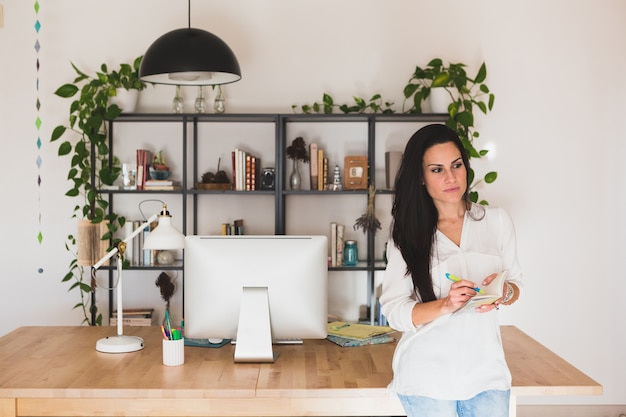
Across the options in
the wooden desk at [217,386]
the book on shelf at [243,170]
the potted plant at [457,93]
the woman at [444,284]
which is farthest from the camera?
the book on shelf at [243,170]

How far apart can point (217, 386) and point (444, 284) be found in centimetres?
87

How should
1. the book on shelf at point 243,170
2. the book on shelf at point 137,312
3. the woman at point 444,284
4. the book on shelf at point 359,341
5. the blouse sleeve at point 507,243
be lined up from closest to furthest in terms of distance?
the woman at point 444,284, the blouse sleeve at point 507,243, the book on shelf at point 359,341, the book on shelf at point 243,170, the book on shelf at point 137,312

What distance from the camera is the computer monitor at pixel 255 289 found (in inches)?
108

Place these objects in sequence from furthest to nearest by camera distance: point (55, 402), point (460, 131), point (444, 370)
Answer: point (460, 131), point (55, 402), point (444, 370)

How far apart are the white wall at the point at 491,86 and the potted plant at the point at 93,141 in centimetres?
19

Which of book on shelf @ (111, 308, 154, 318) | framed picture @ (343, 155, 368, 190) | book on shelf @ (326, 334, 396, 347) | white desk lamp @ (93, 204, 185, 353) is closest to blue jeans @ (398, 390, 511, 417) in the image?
book on shelf @ (326, 334, 396, 347)

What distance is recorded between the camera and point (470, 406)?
2.18 meters

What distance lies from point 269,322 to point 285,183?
1.90 metres

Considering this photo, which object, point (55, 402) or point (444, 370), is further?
point (55, 402)

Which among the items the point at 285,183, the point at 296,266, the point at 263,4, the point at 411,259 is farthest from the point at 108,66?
the point at 411,259

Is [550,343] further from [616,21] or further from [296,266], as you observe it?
[296,266]

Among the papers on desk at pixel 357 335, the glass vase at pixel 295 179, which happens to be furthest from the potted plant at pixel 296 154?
the papers on desk at pixel 357 335

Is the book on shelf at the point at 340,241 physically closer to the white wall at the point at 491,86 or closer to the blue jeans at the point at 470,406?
the white wall at the point at 491,86

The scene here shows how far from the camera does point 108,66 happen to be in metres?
4.59
